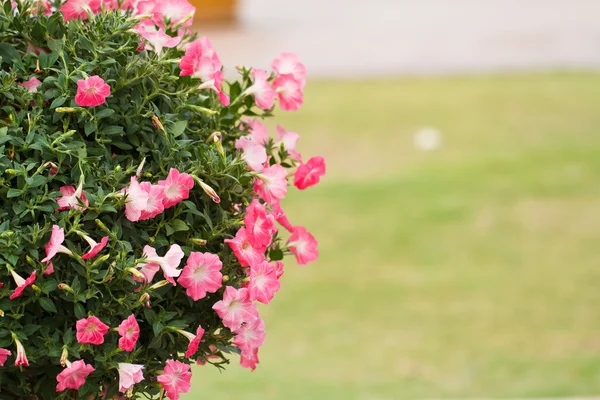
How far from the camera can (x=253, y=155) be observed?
1999mm

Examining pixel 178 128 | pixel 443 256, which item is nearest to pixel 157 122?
pixel 178 128

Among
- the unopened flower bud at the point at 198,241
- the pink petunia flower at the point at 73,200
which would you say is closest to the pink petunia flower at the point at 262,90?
the unopened flower bud at the point at 198,241

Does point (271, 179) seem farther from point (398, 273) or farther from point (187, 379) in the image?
point (398, 273)

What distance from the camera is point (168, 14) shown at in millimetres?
2158

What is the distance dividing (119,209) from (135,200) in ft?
0.21

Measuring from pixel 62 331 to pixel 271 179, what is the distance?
50 cm

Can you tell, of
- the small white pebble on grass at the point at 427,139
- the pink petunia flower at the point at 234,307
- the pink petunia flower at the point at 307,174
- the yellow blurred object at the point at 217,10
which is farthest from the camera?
the yellow blurred object at the point at 217,10

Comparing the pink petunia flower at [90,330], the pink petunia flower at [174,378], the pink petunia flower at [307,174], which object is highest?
the pink petunia flower at [307,174]

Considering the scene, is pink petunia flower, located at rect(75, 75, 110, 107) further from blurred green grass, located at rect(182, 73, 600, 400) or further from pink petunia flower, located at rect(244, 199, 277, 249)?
blurred green grass, located at rect(182, 73, 600, 400)

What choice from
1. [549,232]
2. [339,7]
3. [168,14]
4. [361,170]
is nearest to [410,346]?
[549,232]

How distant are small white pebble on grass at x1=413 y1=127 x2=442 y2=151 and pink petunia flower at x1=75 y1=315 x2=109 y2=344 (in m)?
7.27

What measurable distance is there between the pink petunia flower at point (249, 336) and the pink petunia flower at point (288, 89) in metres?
0.51

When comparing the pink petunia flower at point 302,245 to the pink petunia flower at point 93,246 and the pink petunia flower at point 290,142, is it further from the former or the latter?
the pink petunia flower at point 93,246

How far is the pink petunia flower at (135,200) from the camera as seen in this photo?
174cm
